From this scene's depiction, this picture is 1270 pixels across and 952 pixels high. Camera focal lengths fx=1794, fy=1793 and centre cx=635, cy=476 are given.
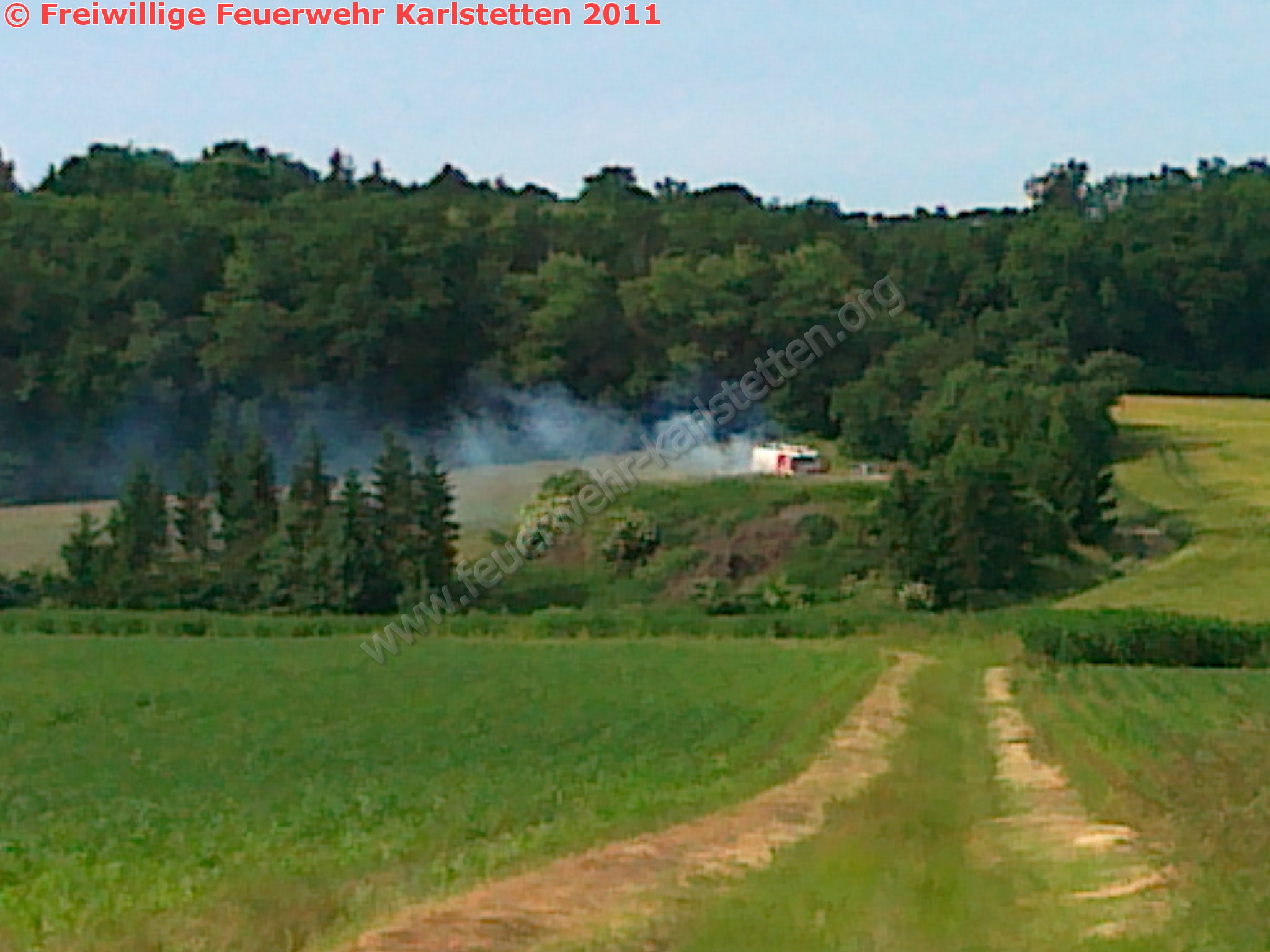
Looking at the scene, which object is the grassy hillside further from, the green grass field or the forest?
the green grass field

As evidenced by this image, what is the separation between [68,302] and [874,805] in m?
69.4

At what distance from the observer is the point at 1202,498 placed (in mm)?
63875

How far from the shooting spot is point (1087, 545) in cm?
5656

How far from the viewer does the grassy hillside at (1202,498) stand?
46812mm

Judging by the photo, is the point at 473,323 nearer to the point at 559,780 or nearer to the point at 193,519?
the point at 193,519

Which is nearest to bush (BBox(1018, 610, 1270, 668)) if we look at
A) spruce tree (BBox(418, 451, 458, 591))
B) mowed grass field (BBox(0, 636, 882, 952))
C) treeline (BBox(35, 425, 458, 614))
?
mowed grass field (BBox(0, 636, 882, 952))

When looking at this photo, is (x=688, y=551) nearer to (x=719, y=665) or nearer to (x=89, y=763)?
(x=719, y=665)

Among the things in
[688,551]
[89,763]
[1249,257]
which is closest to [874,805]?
[89,763]

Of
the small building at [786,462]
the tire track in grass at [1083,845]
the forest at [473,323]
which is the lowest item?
the tire track in grass at [1083,845]

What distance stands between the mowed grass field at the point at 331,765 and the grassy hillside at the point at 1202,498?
43.0ft

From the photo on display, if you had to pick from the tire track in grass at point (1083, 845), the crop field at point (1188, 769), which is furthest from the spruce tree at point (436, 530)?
the tire track in grass at point (1083, 845)

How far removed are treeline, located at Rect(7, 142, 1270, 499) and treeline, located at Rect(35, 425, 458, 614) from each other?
22.7 m

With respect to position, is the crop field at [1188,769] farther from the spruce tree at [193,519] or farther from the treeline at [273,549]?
the spruce tree at [193,519]

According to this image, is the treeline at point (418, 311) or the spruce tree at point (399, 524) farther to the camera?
the treeline at point (418, 311)
